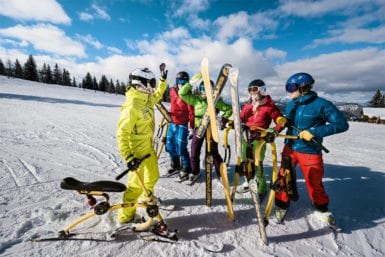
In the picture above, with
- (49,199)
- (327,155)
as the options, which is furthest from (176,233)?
(327,155)

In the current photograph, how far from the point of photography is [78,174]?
5.38m

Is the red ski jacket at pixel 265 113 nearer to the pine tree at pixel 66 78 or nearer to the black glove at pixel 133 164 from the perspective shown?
the black glove at pixel 133 164

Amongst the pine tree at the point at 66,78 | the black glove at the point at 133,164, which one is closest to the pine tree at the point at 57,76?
the pine tree at the point at 66,78

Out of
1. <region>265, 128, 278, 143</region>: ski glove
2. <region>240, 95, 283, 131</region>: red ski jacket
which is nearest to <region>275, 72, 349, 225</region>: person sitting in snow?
<region>265, 128, 278, 143</region>: ski glove

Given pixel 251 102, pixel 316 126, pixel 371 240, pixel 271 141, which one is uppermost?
pixel 251 102

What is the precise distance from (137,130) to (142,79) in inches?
29.3

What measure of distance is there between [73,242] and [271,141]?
9.69ft

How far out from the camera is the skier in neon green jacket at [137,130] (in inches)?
121

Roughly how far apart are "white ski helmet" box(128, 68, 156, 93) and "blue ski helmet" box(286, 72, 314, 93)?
6.98 feet

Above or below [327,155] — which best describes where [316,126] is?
above

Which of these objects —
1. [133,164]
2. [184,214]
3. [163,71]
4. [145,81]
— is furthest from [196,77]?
[184,214]

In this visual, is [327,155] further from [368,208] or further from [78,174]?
[78,174]

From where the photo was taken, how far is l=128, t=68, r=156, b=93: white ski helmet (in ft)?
10.9

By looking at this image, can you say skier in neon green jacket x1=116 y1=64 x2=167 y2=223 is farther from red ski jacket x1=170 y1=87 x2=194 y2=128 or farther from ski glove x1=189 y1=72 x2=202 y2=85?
red ski jacket x1=170 y1=87 x2=194 y2=128
